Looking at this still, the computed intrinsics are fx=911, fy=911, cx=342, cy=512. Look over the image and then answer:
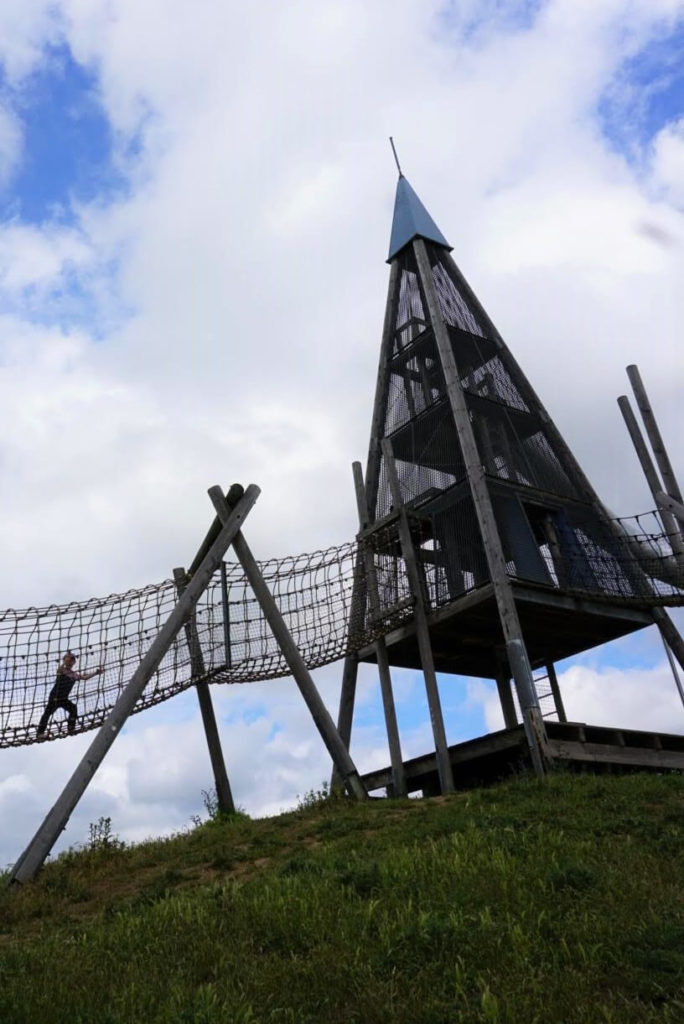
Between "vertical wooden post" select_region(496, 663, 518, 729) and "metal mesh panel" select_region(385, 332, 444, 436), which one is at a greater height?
"metal mesh panel" select_region(385, 332, 444, 436)

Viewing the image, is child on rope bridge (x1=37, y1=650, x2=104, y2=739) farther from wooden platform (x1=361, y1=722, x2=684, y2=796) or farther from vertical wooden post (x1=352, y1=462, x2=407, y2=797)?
wooden platform (x1=361, y1=722, x2=684, y2=796)

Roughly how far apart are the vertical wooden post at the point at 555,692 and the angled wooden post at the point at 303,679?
6894 mm

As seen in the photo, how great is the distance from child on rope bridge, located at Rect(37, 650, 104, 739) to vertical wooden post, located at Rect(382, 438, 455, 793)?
5998mm

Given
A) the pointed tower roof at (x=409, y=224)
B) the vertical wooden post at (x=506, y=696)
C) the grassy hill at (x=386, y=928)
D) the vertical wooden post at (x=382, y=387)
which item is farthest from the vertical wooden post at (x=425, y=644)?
the pointed tower roof at (x=409, y=224)

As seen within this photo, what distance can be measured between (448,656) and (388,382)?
640 cm

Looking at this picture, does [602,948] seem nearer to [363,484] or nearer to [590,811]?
[590,811]

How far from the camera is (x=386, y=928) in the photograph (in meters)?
6.66

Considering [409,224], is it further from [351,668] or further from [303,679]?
[303,679]

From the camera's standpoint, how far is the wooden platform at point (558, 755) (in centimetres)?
1546

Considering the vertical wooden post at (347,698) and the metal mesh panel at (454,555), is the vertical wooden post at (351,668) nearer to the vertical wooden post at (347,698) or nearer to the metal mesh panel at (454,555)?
the vertical wooden post at (347,698)


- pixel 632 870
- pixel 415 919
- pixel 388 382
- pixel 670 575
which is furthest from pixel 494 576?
pixel 415 919

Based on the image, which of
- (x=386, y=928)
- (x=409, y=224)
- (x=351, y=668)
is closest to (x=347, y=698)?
(x=351, y=668)

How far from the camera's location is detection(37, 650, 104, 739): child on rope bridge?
43.6 ft

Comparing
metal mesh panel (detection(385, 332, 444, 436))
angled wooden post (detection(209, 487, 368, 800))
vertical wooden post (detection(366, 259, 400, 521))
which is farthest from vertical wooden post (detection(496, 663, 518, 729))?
angled wooden post (detection(209, 487, 368, 800))
